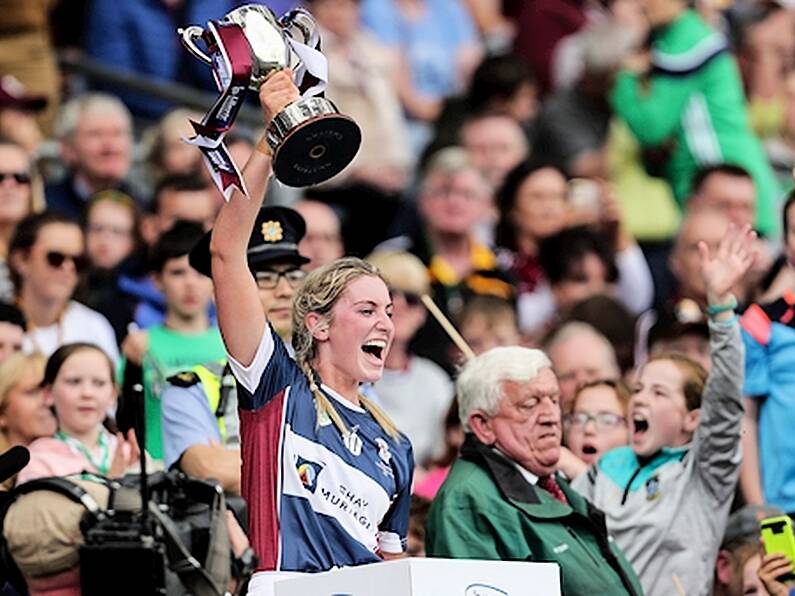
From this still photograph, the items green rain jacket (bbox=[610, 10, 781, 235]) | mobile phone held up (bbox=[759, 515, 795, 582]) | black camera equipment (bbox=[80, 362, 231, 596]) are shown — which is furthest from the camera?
green rain jacket (bbox=[610, 10, 781, 235])

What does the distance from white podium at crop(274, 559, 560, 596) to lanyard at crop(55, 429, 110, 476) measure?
277cm

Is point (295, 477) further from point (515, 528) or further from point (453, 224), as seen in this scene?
point (453, 224)

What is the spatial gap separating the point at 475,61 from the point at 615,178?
2.52 meters

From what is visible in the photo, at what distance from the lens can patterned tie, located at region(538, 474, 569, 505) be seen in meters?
10.4

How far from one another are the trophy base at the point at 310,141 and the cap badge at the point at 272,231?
196 cm

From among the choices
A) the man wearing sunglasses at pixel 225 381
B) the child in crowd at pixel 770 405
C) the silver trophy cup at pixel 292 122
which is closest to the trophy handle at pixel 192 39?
the silver trophy cup at pixel 292 122

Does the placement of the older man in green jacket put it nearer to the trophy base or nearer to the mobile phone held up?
the mobile phone held up

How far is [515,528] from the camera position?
10.0 metres

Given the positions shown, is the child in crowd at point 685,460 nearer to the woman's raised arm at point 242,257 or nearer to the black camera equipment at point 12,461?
the woman's raised arm at point 242,257

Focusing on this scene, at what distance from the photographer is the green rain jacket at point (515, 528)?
1002 cm

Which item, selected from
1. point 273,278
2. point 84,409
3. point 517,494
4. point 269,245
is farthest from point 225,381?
point 517,494

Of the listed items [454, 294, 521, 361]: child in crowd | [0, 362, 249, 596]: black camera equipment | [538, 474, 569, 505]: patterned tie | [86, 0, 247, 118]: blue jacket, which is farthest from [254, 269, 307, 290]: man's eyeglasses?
[86, 0, 247, 118]: blue jacket

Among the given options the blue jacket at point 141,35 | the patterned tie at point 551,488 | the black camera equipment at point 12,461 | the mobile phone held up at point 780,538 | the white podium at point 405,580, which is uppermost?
the blue jacket at point 141,35

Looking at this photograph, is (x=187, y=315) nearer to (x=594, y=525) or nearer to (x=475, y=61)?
(x=594, y=525)
